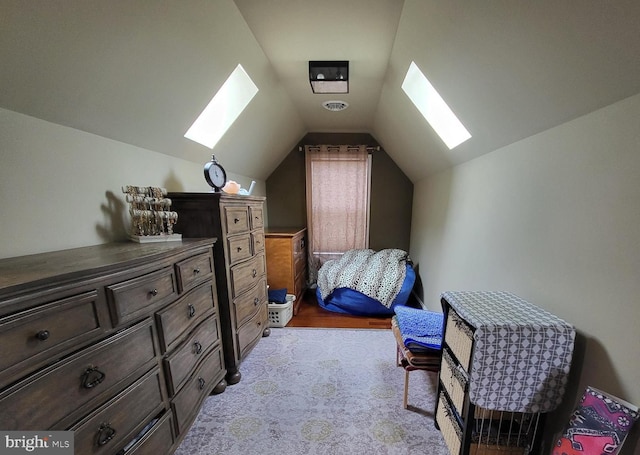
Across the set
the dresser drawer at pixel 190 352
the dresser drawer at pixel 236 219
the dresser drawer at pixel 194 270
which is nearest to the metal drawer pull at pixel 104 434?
the dresser drawer at pixel 190 352

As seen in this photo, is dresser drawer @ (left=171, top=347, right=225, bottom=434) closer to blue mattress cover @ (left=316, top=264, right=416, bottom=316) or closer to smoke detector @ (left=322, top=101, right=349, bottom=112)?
blue mattress cover @ (left=316, top=264, right=416, bottom=316)

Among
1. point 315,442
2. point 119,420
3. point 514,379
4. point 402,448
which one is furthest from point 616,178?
point 119,420

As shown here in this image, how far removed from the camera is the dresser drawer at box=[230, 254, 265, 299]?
172 centimetres

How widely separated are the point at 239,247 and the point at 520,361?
171cm

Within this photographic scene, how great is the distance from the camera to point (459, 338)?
3.55ft

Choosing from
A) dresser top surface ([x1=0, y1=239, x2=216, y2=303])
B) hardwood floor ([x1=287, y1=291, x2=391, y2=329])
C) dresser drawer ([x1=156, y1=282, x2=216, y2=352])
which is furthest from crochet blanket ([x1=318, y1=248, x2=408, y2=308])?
dresser top surface ([x1=0, y1=239, x2=216, y2=303])

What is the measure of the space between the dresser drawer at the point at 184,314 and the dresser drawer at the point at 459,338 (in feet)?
4.56

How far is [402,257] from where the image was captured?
3145 millimetres

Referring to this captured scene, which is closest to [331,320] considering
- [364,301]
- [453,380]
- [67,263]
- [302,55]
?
[364,301]

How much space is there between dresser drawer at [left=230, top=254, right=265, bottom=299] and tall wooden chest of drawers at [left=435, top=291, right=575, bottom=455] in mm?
1425

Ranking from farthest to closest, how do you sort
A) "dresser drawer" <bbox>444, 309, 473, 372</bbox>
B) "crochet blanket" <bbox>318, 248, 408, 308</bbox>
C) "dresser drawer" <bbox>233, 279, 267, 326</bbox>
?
"crochet blanket" <bbox>318, 248, 408, 308</bbox> → "dresser drawer" <bbox>233, 279, 267, 326</bbox> → "dresser drawer" <bbox>444, 309, 473, 372</bbox>

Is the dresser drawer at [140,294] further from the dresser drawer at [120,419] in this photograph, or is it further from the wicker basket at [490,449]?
the wicker basket at [490,449]

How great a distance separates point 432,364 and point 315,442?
810 millimetres

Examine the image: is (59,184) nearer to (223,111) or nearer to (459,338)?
(223,111)
